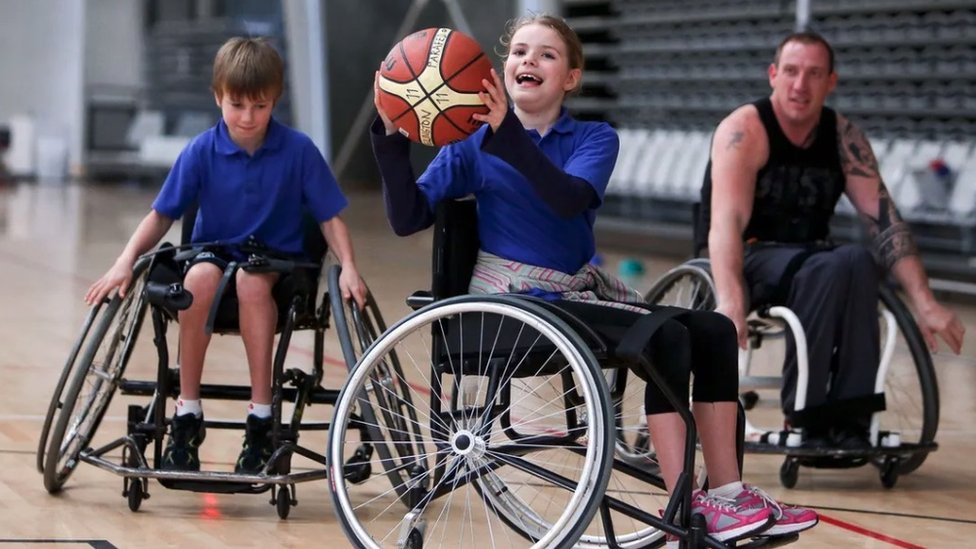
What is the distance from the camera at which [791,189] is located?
397 centimetres

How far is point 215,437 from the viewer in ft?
13.3

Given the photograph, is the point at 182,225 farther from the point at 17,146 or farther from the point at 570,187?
the point at 17,146

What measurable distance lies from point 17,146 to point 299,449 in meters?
14.8

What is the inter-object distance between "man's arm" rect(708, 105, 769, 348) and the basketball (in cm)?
123

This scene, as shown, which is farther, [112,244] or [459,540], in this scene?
[112,244]

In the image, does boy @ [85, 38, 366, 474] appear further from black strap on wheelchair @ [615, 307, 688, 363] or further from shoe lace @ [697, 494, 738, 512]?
shoe lace @ [697, 494, 738, 512]

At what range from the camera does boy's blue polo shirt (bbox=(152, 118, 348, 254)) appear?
11.1 feet

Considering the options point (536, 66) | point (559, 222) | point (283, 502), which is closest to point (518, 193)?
point (559, 222)

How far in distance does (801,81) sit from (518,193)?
1366mm

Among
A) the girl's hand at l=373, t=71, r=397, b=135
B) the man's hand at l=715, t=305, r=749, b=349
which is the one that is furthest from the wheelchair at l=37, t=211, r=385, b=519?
the man's hand at l=715, t=305, r=749, b=349

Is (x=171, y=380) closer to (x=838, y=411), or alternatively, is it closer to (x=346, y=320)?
(x=346, y=320)

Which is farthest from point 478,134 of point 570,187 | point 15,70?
point 15,70

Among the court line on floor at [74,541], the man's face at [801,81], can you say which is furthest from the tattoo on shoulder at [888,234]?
the court line on floor at [74,541]

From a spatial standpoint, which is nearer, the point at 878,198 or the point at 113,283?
the point at 113,283
